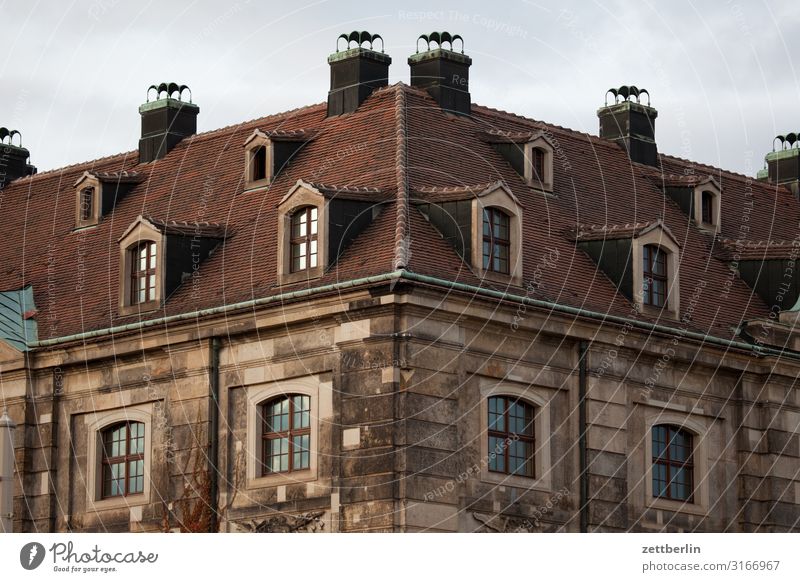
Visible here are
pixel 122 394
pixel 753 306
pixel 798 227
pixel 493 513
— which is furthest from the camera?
pixel 798 227

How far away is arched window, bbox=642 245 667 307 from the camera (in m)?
49.0

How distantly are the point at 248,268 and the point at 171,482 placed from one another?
504 cm

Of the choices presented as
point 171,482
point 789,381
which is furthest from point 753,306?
point 171,482

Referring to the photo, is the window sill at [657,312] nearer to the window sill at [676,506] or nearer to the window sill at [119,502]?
the window sill at [676,506]

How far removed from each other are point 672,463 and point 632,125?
1159 cm

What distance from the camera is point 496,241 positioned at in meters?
46.2

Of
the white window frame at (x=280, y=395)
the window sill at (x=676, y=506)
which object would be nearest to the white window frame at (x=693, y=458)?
the window sill at (x=676, y=506)

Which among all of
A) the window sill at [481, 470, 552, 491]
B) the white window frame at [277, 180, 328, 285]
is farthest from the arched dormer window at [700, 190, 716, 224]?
the white window frame at [277, 180, 328, 285]

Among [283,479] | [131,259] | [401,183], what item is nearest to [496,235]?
[401,183]

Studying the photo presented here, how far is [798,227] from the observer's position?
5778cm

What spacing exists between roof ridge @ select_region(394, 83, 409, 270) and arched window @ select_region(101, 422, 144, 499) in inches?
327

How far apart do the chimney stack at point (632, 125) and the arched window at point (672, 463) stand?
9785mm

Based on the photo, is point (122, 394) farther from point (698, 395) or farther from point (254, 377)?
point (698, 395)

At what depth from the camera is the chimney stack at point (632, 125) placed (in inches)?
2240
